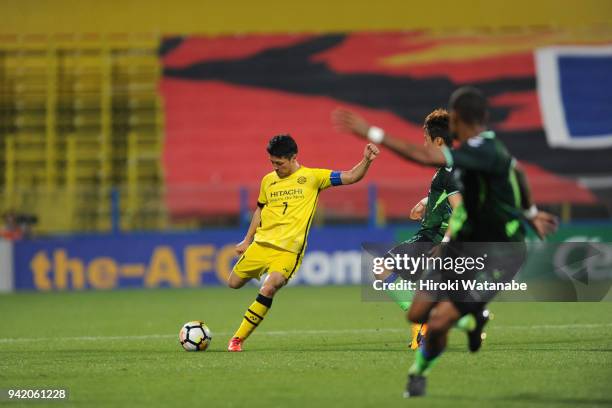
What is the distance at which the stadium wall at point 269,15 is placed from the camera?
96.6 ft

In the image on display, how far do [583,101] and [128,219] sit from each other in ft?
38.9

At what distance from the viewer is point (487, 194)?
23.4ft

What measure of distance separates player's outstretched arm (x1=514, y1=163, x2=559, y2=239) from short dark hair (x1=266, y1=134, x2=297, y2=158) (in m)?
3.82

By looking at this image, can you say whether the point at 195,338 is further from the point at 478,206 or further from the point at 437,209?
the point at 478,206

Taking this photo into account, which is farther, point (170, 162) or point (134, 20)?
point (134, 20)

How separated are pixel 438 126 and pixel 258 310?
249 cm

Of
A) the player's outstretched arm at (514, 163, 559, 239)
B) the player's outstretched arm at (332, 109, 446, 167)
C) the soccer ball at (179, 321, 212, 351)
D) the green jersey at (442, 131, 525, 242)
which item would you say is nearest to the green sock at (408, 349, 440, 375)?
the green jersey at (442, 131, 525, 242)

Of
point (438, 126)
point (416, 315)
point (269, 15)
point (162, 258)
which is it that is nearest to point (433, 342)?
point (416, 315)

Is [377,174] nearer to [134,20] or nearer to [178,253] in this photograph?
[178,253]

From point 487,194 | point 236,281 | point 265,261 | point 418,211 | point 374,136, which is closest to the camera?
point 374,136

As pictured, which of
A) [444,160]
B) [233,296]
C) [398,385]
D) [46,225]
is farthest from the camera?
[46,225]

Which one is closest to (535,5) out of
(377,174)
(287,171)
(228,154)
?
(377,174)

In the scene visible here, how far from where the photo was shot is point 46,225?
22.1 m

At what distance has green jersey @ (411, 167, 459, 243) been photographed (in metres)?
10.2
